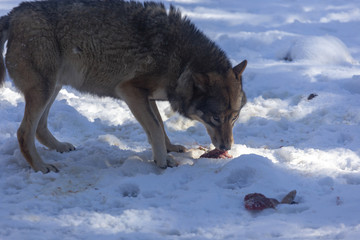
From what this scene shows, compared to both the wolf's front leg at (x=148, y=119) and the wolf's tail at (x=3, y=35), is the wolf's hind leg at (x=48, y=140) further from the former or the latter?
the wolf's front leg at (x=148, y=119)

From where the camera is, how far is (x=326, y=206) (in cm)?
353

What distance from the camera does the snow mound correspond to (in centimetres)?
867

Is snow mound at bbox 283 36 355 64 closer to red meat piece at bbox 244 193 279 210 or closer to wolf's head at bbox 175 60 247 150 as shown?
wolf's head at bbox 175 60 247 150

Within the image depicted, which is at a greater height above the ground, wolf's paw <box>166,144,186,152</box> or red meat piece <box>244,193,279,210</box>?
wolf's paw <box>166,144,186,152</box>

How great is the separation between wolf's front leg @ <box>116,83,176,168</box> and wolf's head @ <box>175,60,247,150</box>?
40 cm

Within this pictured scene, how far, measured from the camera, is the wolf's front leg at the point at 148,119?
4785mm

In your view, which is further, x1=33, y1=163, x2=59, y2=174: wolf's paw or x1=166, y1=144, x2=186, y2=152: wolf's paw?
x1=166, y1=144, x2=186, y2=152: wolf's paw

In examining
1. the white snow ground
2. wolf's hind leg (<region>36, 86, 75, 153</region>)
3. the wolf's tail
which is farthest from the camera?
wolf's hind leg (<region>36, 86, 75, 153</region>)

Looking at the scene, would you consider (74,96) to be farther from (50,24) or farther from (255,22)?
(255,22)

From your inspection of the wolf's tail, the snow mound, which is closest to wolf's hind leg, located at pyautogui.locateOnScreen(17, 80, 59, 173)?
the wolf's tail


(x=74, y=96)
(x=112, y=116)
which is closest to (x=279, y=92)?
(x=112, y=116)

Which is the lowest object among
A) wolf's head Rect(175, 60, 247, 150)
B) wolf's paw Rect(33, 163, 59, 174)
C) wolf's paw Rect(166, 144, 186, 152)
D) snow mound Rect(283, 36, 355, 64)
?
wolf's paw Rect(33, 163, 59, 174)

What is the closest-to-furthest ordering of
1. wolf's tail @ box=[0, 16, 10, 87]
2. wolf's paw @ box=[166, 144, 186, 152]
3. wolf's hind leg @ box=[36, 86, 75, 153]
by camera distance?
wolf's tail @ box=[0, 16, 10, 87], wolf's hind leg @ box=[36, 86, 75, 153], wolf's paw @ box=[166, 144, 186, 152]

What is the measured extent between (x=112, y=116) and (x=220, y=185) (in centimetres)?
302
